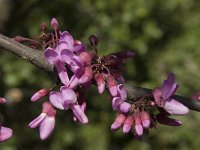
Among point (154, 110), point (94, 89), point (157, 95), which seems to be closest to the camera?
point (157, 95)

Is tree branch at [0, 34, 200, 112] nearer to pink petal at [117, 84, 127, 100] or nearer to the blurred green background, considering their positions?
pink petal at [117, 84, 127, 100]

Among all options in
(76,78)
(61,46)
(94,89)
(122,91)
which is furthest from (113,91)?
(94,89)

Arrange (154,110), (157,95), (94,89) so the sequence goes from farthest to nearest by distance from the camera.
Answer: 1. (94,89)
2. (154,110)
3. (157,95)

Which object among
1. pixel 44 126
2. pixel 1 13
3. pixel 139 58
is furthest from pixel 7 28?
pixel 44 126

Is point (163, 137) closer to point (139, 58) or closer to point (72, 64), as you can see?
point (139, 58)

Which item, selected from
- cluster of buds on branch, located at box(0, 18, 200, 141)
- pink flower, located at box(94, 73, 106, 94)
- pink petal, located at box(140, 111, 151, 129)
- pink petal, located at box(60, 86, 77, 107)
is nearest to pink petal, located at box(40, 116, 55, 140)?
cluster of buds on branch, located at box(0, 18, 200, 141)

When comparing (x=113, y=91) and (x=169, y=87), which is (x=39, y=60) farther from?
(x=169, y=87)

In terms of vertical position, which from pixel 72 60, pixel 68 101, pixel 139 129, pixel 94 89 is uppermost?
pixel 94 89

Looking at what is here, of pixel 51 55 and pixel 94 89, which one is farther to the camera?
pixel 94 89
